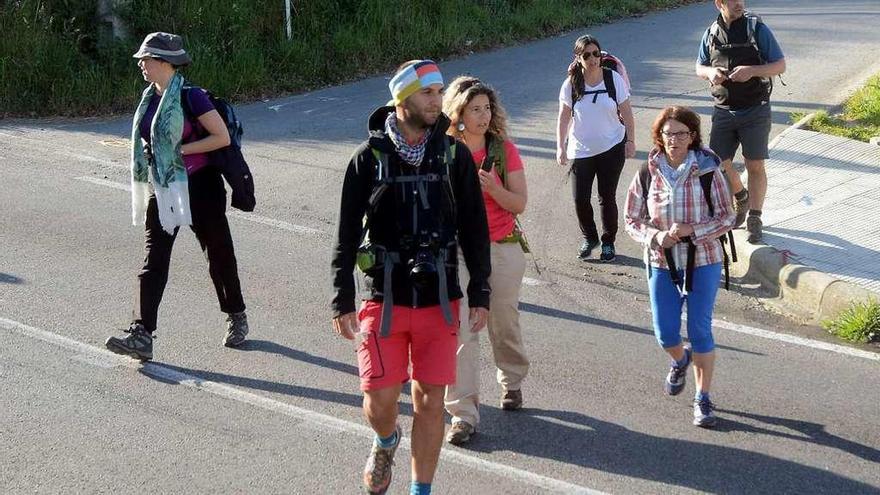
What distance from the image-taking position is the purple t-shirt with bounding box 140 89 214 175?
6.67 meters

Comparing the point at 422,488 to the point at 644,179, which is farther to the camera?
the point at 644,179

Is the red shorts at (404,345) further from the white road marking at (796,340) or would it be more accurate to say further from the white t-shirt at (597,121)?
the white t-shirt at (597,121)

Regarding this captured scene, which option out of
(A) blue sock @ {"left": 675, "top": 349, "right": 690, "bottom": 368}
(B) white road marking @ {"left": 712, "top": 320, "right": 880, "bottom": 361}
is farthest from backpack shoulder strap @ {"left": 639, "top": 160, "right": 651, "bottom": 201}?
(B) white road marking @ {"left": 712, "top": 320, "right": 880, "bottom": 361}

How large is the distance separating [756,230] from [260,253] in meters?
3.77

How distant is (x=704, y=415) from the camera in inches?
232

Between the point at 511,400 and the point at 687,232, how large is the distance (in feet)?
4.19

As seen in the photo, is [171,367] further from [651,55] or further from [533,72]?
[651,55]

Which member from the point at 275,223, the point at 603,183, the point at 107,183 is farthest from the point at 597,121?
the point at 107,183

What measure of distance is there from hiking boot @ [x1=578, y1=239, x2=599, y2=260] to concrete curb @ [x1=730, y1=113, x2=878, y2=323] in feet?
3.53

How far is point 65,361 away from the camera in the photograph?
6.82 m

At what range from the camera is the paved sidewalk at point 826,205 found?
27.7 ft

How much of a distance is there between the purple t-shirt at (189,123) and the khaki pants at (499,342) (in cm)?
189

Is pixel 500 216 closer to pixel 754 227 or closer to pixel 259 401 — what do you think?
pixel 259 401

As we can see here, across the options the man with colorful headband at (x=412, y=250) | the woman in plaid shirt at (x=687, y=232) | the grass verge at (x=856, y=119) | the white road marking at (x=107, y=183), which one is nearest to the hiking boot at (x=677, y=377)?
the woman in plaid shirt at (x=687, y=232)
